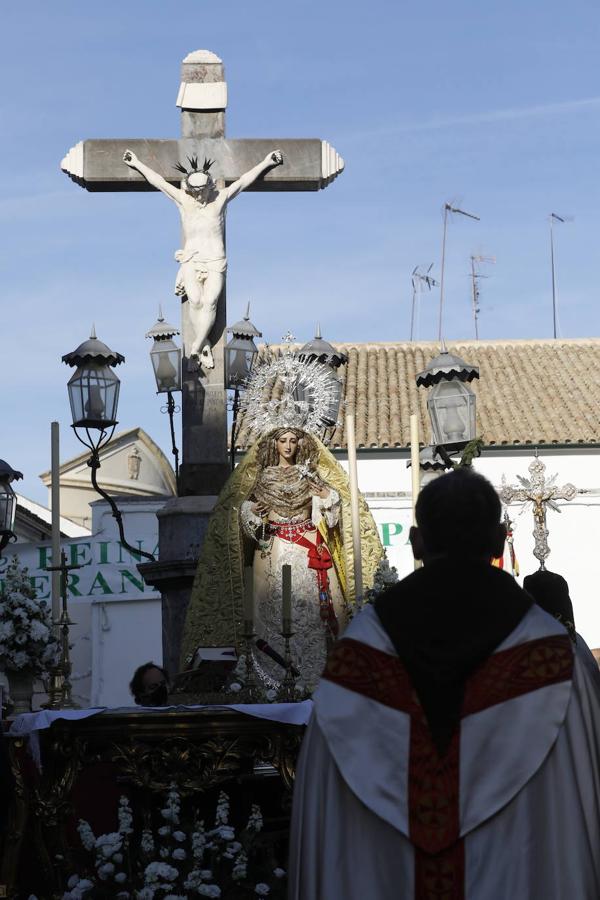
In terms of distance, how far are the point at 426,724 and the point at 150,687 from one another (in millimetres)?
4241

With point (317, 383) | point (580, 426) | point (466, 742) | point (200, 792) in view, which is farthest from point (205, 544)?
point (580, 426)

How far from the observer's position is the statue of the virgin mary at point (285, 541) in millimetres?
8445

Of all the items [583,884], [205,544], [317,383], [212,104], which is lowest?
[583,884]

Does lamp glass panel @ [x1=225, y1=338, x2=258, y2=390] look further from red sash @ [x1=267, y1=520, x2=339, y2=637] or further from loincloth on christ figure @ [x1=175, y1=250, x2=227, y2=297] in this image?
red sash @ [x1=267, y1=520, x2=339, y2=637]

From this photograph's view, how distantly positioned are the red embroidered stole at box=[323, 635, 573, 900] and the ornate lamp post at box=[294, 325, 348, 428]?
18.7ft

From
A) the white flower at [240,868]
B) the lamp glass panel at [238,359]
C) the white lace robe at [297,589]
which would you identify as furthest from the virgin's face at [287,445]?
the white flower at [240,868]

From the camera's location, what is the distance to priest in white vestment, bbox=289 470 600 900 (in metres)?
3.02

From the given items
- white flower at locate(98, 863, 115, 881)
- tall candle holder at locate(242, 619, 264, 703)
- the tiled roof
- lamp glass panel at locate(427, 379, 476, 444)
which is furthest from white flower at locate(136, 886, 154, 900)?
the tiled roof

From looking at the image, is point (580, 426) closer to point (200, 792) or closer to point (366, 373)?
point (366, 373)

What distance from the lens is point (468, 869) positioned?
3.04 m

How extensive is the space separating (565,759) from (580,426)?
26.0 m

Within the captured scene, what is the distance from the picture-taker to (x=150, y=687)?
720 cm

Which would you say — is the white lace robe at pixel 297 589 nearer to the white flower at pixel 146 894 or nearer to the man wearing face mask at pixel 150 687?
the man wearing face mask at pixel 150 687

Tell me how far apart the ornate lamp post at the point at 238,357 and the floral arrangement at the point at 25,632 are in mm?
1613
